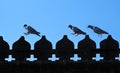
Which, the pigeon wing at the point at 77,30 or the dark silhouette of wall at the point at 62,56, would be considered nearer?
the dark silhouette of wall at the point at 62,56

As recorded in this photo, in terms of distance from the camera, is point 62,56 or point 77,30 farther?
point 77,30

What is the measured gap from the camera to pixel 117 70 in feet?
80.1

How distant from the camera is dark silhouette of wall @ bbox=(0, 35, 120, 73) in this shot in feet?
80.5

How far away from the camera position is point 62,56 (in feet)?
82.3

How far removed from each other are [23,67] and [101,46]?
10.1 feet

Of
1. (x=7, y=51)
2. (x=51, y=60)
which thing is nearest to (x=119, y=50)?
(x=51, y=60)

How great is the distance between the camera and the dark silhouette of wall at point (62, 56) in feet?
80.5

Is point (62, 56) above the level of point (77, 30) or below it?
below

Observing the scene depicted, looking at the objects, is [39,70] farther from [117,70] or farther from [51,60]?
[117,70]

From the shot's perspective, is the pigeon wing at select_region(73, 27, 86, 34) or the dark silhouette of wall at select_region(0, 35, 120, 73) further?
the pigeon wing at select_region(73, 27, 86, 34)

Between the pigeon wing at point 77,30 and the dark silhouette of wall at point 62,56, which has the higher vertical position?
the pigeon wing at point 77,30

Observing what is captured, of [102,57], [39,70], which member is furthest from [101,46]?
[39,70]

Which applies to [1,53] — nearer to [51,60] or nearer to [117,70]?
[51,60]

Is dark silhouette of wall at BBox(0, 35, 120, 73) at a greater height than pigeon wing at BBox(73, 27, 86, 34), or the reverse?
pigeon wing at BBox(73, 27, 86, 34)
